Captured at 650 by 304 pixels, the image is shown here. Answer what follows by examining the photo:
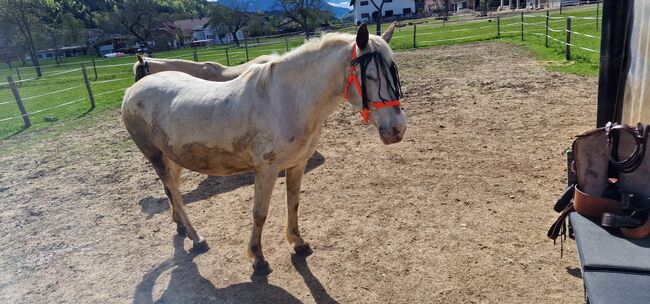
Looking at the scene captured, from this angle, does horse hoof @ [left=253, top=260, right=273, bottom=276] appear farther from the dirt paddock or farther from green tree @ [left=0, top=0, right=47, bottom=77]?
green tree @ [left=0, top=0, right=47, bottom=77]

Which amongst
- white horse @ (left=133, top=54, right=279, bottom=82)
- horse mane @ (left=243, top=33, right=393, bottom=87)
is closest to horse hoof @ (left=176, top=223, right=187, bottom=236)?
horse mane @ (left=243, top=33, right=393, bottom=87)

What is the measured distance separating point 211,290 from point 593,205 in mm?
2766

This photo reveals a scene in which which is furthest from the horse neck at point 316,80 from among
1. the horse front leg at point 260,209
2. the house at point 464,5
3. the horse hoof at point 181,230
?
the house at point 464,5

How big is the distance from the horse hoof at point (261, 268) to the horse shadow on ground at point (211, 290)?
0.13 ft

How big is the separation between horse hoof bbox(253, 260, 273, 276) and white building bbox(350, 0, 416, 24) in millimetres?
81950

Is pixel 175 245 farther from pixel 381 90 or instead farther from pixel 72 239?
pixel 381 90

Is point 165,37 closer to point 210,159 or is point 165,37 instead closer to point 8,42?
point 8,42

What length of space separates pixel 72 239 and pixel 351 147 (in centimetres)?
394

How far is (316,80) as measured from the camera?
9.35 ft

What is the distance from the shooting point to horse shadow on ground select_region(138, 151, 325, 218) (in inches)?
189

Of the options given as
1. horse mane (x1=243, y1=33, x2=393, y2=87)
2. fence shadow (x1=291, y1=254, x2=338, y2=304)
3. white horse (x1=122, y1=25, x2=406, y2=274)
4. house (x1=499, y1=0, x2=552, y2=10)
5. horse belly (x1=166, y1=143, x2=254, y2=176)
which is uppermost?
house (x1=499, y1=0, x2=552, y2=10)

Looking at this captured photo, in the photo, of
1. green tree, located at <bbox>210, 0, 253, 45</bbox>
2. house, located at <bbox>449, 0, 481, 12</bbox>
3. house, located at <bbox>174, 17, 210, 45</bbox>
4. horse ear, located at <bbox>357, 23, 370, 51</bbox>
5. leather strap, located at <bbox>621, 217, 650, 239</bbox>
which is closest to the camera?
leather strap, located at <bbox>621, 217, 650, 239</bbox>

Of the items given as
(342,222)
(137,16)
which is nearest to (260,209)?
(342,222)

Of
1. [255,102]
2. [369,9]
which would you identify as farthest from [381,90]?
[369,9]
